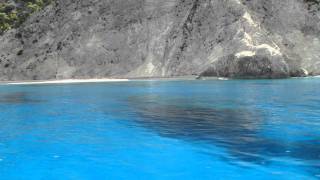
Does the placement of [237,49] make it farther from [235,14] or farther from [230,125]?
[230,125]

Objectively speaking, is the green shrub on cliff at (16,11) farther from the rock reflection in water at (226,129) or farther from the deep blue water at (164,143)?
the deep blue water at (164,143)

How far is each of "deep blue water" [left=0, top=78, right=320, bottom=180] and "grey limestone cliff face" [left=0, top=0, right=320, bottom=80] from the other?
163 feet

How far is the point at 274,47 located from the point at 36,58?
4623 centimetres

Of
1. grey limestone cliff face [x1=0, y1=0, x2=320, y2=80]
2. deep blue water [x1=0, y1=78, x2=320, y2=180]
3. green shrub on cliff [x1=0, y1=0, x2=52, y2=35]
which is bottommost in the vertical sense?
deep blue water [x1=0, y1=78, x2=320, y2=180]

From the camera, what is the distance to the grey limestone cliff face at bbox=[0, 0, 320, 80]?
7994 cm

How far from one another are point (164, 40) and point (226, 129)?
73264 millimetres

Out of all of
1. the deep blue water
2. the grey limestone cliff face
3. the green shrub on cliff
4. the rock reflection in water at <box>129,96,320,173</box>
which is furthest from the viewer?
the green shrub on cliff

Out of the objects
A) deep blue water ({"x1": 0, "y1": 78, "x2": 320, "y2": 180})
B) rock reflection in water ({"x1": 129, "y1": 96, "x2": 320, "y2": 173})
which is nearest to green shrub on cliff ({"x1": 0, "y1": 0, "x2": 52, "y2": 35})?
rock reflection in water ({"x1": 129, "y1": 96, "x2": 320, "y2": 173})

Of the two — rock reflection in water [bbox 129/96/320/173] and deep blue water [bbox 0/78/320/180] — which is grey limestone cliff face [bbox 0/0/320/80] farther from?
deep blue water [bbox 0/78/320/180]

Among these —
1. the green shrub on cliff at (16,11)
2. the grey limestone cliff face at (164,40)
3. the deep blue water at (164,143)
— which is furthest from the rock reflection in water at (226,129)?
the green shrub on cliff at (16,11)

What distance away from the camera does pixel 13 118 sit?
2764 cm

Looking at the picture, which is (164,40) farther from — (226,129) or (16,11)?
(226,129)

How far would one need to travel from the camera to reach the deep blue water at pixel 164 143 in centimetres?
1361

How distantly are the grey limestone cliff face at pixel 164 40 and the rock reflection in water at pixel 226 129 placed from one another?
47.7 metres
